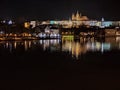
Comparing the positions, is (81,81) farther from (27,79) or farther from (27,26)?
(27,26)

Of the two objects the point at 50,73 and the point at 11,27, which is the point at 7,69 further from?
the point at 11,27

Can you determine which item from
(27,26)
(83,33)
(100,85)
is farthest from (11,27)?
(100,85)

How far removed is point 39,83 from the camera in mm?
9766

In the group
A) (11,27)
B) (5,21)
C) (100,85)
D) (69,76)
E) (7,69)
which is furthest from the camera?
(5,21)

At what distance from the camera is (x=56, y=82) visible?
32.7ft

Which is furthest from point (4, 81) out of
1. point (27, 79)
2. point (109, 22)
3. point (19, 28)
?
point (109, 22)

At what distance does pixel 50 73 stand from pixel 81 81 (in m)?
1.86

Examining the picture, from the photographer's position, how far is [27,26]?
201 feet

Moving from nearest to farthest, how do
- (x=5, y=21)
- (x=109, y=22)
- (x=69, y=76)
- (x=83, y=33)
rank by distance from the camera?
(x=69, y=76) < (x=5, y=21) < (x=83, y=33) < (x=109, y=22)

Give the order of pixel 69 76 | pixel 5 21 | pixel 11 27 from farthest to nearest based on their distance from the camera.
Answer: pixel 5 21 → pixel 11 27 → pixel 69 76

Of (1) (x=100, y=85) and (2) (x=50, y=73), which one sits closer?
(1) (x=100, y=85)

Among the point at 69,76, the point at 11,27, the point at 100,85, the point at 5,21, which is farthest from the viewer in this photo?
the point at 5,21

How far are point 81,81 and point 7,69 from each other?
11.6 ft

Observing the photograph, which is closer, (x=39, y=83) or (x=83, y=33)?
(x=39, y=83)
